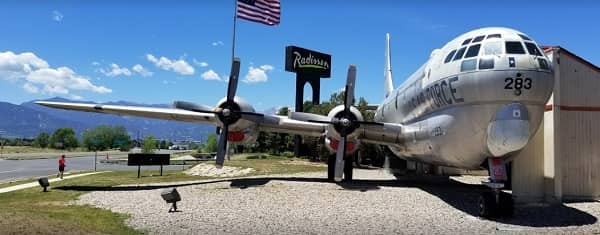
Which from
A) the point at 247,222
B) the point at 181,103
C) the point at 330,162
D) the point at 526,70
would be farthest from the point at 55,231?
the point at 330,162

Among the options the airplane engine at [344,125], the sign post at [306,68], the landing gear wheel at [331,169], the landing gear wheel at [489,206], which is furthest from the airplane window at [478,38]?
the sign post at [306,68]

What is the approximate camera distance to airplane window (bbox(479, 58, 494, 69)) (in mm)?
11931

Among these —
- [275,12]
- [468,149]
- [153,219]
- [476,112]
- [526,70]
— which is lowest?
[153,219]

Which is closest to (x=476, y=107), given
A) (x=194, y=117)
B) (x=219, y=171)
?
(x=194, y=117)

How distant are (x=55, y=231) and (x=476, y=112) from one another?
10290mm

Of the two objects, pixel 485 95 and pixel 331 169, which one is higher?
pixel 485 95

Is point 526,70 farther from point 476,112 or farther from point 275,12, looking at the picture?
point 275,12

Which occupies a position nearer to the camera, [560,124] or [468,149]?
[468,149]

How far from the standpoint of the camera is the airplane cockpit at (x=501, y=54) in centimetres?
1177

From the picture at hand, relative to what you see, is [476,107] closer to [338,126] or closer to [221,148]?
[338,126]

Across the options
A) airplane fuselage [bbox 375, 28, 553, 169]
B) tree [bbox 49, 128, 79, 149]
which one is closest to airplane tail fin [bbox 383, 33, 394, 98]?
airplane fuselage [bbox 375, 28, 553, 169]

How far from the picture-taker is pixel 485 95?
11953mm

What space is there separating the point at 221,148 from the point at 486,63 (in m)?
11.2

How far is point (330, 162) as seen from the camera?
72.3 feet
